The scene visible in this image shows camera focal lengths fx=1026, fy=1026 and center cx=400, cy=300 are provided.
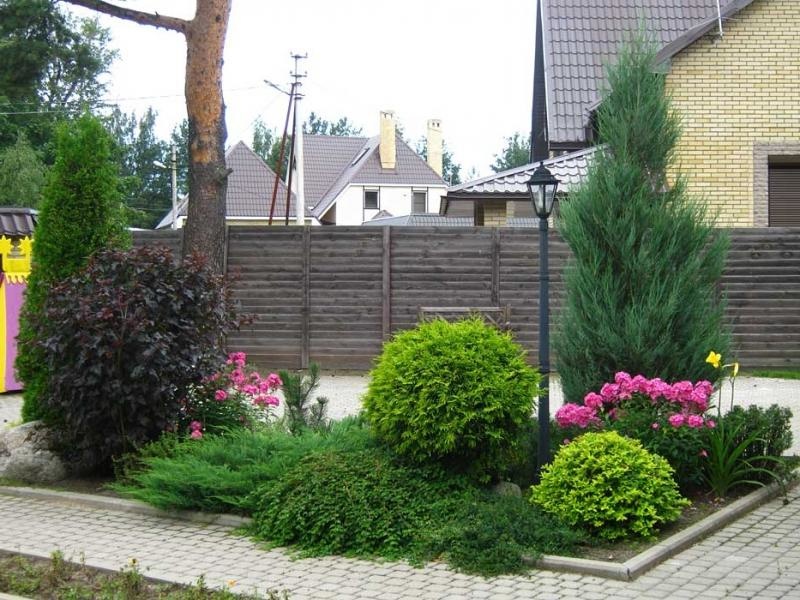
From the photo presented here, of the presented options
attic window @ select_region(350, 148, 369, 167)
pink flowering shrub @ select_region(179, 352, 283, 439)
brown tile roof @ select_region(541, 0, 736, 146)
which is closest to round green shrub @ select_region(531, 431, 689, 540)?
pink flowering shrub @ select_region(179, 352, 283, 439)

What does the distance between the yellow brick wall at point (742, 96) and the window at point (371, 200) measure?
1642 inches

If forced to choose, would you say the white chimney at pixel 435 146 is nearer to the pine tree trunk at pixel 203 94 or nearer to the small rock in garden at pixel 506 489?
the pine tree trunk at pixel 203 94

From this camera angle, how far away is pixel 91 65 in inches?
1752

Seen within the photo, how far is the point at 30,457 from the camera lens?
895 centimetres

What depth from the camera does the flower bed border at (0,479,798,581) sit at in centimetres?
628

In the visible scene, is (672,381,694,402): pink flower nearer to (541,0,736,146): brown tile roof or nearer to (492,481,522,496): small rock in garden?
(492,481,522,496): small rock in garden

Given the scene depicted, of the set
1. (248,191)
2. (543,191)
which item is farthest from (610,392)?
(248,191)

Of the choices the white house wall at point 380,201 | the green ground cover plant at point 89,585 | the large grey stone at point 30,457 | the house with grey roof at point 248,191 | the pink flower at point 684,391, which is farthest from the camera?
the white house wall at point 380,201

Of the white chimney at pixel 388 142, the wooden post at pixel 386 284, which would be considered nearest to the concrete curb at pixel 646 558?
the wooden post at pixel 386 284

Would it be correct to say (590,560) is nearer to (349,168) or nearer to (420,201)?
(420,201)

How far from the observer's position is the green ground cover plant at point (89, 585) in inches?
228

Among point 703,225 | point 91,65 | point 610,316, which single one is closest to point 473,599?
point 610,316

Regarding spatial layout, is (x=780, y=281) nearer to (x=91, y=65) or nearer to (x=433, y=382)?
(x=433, y=382)

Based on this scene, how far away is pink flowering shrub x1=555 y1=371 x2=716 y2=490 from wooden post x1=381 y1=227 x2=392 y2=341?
25.2ft
